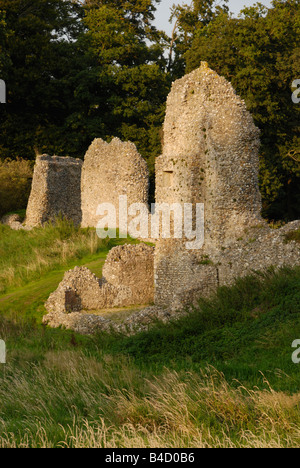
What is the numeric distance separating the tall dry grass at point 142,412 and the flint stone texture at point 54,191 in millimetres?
20375

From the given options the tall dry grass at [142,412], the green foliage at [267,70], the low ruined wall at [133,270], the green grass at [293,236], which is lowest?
the tall dry grass at [142,412]

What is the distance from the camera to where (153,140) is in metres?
36.4

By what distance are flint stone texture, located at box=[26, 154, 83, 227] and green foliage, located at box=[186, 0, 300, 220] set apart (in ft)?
27.9

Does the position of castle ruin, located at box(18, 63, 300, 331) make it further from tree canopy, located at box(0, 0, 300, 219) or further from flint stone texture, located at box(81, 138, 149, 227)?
tree canopy, located at box(0, 0, 300, 219)

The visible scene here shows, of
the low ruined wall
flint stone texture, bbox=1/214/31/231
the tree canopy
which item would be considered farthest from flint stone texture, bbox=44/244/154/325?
the tree canopy

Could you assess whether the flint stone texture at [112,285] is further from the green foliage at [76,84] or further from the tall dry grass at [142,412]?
the green foliage at [76,84]

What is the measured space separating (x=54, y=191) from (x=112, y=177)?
4727 millimetres

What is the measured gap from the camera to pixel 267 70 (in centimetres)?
3186

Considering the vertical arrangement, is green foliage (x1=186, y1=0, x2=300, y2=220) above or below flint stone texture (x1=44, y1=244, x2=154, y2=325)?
above

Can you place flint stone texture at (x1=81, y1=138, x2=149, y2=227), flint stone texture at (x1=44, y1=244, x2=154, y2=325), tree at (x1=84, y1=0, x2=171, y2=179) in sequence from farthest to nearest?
tree at (x1=84, y1=0, x2=171, y2=179) → flint stone texture at (x1=81, y1=138, x2=149, y2=227) → flint stone texture at (x1=44, y1=244, x2=154, y2=325)

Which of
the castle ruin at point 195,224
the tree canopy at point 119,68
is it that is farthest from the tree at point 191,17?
the castle ruin at point 195,224

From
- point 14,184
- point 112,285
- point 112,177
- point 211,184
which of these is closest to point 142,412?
point 211,184

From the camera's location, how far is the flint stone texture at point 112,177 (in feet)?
90.5

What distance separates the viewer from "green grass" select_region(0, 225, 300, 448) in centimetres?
841
